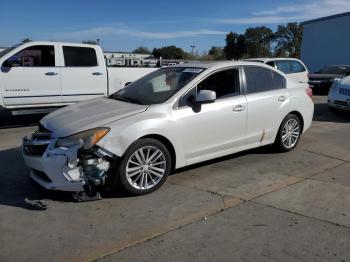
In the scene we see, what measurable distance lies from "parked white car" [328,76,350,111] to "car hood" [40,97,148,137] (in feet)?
23.7

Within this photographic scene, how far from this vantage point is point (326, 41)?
3269 cm

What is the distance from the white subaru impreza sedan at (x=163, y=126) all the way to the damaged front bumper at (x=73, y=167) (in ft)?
0.04

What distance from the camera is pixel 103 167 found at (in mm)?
4734

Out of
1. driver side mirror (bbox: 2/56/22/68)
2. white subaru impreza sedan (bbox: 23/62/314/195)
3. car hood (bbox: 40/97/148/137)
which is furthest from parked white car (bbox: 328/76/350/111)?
driver side mirror (bbox: 2/56/22/68)

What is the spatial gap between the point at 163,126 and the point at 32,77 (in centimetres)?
554

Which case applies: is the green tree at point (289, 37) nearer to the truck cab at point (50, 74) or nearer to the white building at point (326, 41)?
the white building at point (326, 41)

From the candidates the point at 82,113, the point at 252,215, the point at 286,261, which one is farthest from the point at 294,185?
the point at 82,113

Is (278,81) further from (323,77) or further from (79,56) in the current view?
(323,77)

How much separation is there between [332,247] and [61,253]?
236 centimetres

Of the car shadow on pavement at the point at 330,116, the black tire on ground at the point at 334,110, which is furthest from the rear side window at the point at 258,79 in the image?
the black tire on ground at the point at 334,110

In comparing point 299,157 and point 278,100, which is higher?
point 278,100

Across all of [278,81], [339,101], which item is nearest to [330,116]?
[339,101]

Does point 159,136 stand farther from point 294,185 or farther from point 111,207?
point 294,185

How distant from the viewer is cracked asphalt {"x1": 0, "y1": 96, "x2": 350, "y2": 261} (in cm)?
367
